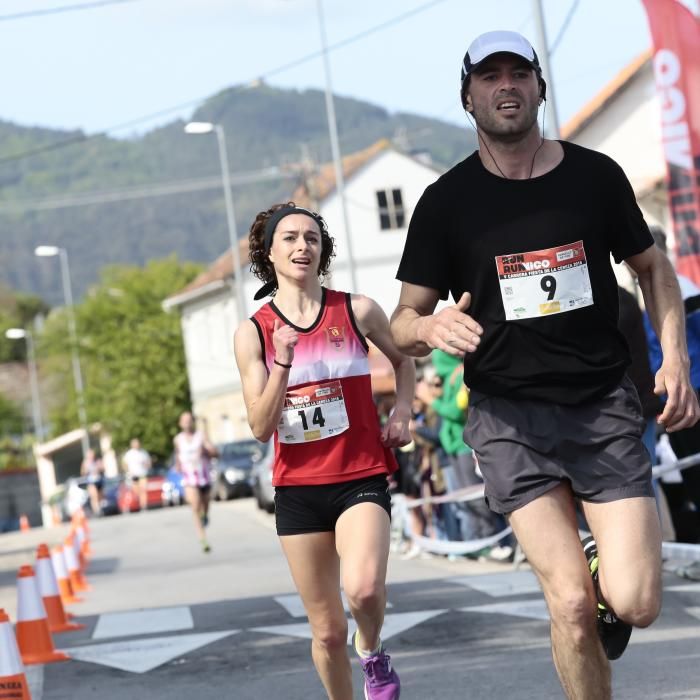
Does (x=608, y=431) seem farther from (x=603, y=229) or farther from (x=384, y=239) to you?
(x=384, y=239)

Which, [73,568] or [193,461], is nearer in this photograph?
[73,568]

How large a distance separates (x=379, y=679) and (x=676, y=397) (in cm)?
171

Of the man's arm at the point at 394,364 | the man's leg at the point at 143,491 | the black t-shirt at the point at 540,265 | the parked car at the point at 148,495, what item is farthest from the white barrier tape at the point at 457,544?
the parked car at the point at 148,495

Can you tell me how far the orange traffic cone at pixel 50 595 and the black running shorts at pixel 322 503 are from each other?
591 centimetres

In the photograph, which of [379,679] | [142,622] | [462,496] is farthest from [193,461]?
[379,679]

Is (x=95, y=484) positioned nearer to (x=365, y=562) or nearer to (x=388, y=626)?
(x=388, y=626)

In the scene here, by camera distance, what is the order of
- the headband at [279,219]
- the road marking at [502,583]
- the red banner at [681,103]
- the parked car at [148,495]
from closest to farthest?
the headband at [279,219] → the road marking at [502,583] → the red banner at [681,103] → the parked car at [148,495]

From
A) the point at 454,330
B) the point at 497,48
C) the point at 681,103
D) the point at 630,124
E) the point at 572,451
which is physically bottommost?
the point at 572,451

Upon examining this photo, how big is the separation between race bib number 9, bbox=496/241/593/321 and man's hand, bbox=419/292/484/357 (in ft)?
0.61

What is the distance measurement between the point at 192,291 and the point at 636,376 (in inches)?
2543

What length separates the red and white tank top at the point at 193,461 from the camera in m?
21.2

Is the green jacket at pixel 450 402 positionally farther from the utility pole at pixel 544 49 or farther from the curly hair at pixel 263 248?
the curly hair at pixel 263 248

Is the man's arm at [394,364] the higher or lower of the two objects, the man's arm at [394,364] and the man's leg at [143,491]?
the higher

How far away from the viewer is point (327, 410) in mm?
6367
